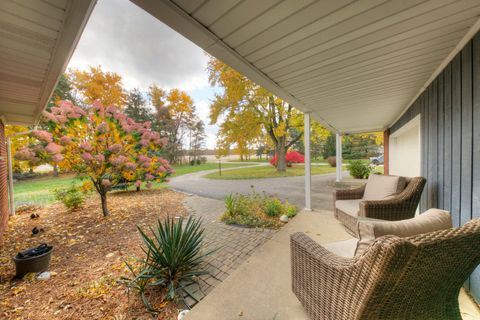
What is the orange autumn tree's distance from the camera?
10.8 feet

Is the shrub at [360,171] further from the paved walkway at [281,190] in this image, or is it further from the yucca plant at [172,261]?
the yucca plant at [172,261]

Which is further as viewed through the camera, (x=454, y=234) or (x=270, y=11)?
(x=270, y=11)

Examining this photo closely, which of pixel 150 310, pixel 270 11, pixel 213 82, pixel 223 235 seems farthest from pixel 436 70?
pixel 213 82

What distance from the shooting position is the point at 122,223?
3684 millimetres

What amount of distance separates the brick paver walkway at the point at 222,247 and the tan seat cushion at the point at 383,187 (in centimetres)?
179

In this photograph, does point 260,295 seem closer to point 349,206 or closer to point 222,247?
point 222,247

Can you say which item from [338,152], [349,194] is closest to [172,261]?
[349,194]

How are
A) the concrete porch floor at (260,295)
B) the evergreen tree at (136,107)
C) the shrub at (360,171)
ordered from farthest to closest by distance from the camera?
the evergreen tree at (136,107) < the shrub at (360,171) < the concrete porch floor at (260,295)

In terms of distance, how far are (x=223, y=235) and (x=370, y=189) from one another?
8.85 ft

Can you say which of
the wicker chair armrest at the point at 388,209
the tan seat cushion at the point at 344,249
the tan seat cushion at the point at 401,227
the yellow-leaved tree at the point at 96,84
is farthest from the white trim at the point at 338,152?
the yellow-leaved tree at the point at 96,84

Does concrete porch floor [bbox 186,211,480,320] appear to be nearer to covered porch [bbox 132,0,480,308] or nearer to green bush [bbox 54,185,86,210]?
covered porch [bbox 132,0,480,308]

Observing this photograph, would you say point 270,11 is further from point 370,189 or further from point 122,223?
point 122,223

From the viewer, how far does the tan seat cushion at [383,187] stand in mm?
2717

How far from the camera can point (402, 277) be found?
85 centimetres
